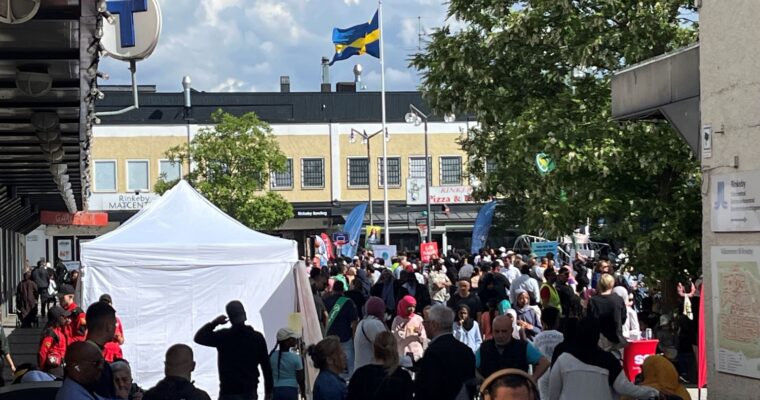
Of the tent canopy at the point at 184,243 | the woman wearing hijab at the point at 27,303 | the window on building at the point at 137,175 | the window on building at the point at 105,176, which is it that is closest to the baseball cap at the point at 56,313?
the tent canopy at the point at 184,243

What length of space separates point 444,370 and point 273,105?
65.5 metres

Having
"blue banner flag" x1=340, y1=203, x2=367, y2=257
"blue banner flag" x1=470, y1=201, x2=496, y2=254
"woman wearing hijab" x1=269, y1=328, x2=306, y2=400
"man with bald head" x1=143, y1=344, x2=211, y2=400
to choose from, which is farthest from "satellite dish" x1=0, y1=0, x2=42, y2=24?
"blue banner flag" x1=340, y1=203, x2=367, y2=257

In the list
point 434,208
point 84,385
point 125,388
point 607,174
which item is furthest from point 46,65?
point 434,208

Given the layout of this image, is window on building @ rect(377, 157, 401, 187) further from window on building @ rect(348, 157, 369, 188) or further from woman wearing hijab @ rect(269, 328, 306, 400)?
woman wearing hijab @ rect(269, 328, 306, 400)

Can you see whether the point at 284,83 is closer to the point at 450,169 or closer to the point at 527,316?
the point at 450,169

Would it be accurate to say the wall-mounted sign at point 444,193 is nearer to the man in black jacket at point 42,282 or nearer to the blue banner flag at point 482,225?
the blue banner flag at point 482,225

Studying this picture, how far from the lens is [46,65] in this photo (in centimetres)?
1045

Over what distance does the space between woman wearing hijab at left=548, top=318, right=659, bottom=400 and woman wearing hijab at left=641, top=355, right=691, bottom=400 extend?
0.27 meters

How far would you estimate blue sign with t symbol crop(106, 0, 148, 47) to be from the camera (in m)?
13.5

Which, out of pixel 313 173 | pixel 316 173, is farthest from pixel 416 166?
pixel 313 173

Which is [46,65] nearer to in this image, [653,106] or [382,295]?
[653,106]

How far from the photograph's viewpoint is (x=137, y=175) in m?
68.6

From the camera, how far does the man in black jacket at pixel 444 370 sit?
901 cm

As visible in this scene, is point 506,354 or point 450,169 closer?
point 506,354
